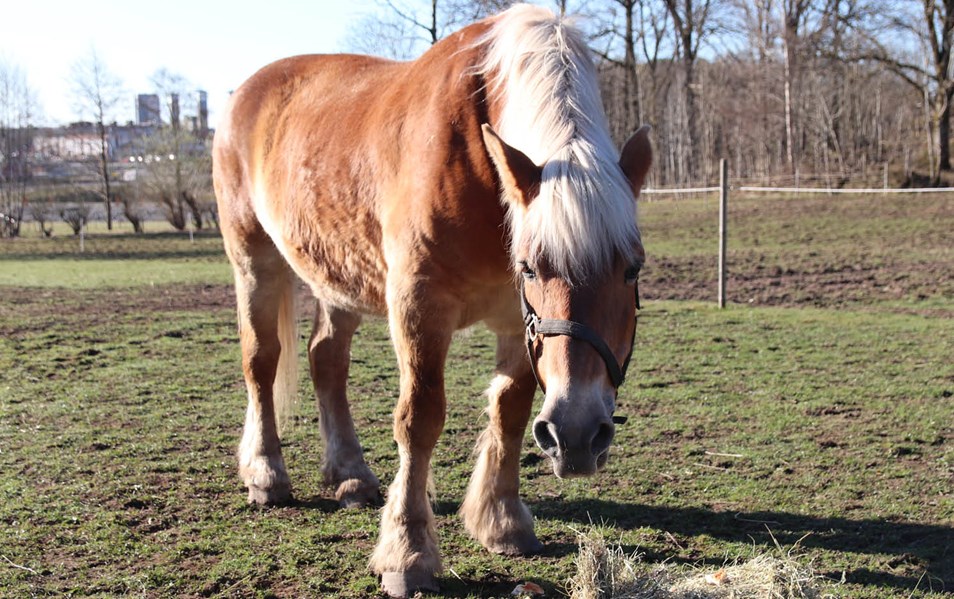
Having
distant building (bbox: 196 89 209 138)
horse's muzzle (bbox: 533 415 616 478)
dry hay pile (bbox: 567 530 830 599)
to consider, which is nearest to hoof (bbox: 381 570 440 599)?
dry hay pile (bbox: 567 530 830 599)

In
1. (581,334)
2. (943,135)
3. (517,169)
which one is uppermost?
(943,135)

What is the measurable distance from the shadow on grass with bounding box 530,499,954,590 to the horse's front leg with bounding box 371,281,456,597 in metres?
0.80

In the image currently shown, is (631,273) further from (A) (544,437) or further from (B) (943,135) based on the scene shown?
(B) (943,135)

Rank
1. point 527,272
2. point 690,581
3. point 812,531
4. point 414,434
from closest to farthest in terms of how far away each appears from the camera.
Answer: point 527,272
point 690,581
point 414,434
point 812,531

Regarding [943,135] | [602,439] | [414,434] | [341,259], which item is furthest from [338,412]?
[943,135]

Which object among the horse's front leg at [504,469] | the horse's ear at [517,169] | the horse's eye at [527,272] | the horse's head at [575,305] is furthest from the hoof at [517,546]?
the horse's ear at [517,169]

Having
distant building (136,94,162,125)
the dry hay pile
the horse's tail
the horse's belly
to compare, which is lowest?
the dry hay pile

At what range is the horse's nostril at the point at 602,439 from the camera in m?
2.28

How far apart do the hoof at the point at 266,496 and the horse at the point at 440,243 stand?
→ 0.03ft

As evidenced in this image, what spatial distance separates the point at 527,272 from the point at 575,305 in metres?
0.21

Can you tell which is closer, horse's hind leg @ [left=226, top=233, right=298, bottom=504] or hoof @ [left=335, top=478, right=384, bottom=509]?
hoof @ [left=335, top=478, right=384, bottom=509]

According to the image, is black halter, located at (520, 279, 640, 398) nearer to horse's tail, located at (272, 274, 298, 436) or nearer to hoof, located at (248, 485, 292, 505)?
hoof, located at (248, 485, 292, 505)

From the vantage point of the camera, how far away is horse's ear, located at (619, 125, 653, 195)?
2.61 meters

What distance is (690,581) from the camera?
273 centimetres
